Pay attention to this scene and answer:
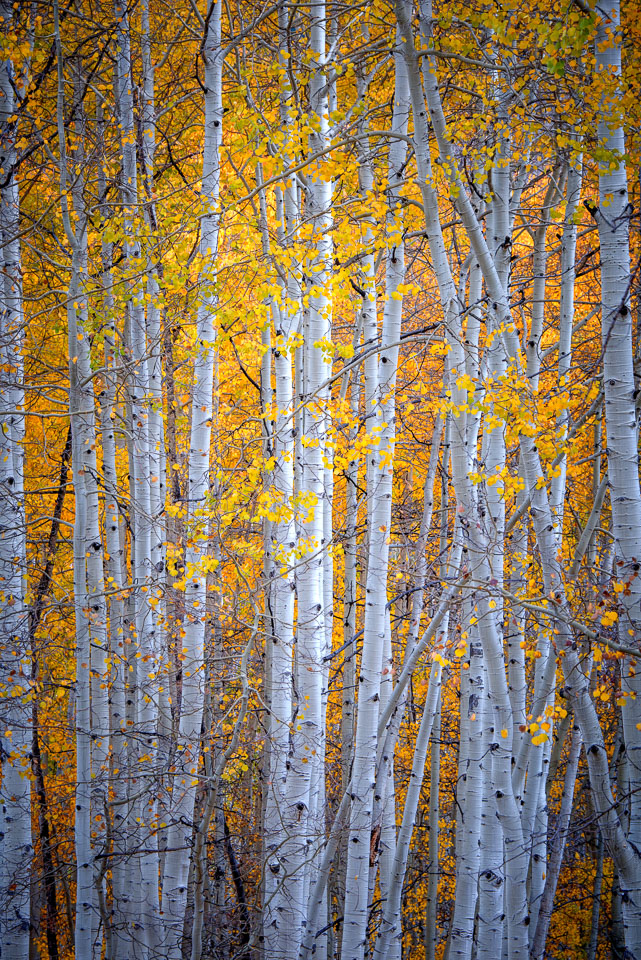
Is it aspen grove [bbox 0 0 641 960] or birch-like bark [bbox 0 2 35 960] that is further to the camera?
birch-like bark [bbox 0 2 35 960]

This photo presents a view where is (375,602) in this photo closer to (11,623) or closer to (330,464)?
(330,464)

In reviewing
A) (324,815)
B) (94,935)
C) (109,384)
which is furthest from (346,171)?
(94,935)

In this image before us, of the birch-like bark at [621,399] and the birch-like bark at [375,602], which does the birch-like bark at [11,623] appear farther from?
the birch-like bark at [621,399]

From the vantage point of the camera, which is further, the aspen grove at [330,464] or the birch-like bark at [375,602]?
the birch-like bark at [375,602]

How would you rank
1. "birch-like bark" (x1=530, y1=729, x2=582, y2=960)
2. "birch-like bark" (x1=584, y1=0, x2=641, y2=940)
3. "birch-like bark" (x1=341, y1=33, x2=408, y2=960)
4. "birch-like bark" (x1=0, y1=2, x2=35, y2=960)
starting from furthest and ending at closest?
"birch-like bark" (x1=530, y1=729, x2=582, y2=960) → "birch-like bark" (x1=0, y1=2, x2=35, y2=960) → "birch-like bark" (x1=341, y1=33, x2=408, y2=960) → "birch-like bark" (x1=584, y1=0, x2=641, y2=940)

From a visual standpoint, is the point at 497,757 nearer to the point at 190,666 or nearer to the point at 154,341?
the point at 190,666

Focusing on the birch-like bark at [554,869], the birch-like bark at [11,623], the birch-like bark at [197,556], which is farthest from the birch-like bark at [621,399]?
the birch-like bark at [11,623]

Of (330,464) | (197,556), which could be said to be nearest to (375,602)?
(330,464)

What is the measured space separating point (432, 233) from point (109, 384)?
390 cm

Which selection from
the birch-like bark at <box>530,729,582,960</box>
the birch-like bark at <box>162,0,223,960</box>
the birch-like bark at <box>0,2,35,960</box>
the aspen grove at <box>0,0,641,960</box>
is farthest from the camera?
the birch-like bark at <box>530,729,582,960</box>

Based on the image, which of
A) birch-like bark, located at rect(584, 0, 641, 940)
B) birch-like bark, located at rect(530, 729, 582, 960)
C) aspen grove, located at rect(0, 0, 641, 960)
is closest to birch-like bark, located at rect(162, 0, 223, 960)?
aspen grove, located at rect(0, 0, 641, 960)

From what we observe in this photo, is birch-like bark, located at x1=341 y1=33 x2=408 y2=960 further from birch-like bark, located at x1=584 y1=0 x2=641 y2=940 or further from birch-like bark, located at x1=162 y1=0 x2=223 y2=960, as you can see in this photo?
birch-like bark, located at x1=584 y1=0 x2=641 y2=940

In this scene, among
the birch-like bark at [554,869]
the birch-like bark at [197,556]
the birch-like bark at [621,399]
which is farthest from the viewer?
the birch-like bark at [554,869]

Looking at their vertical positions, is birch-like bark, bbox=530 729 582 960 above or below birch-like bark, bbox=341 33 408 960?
below
